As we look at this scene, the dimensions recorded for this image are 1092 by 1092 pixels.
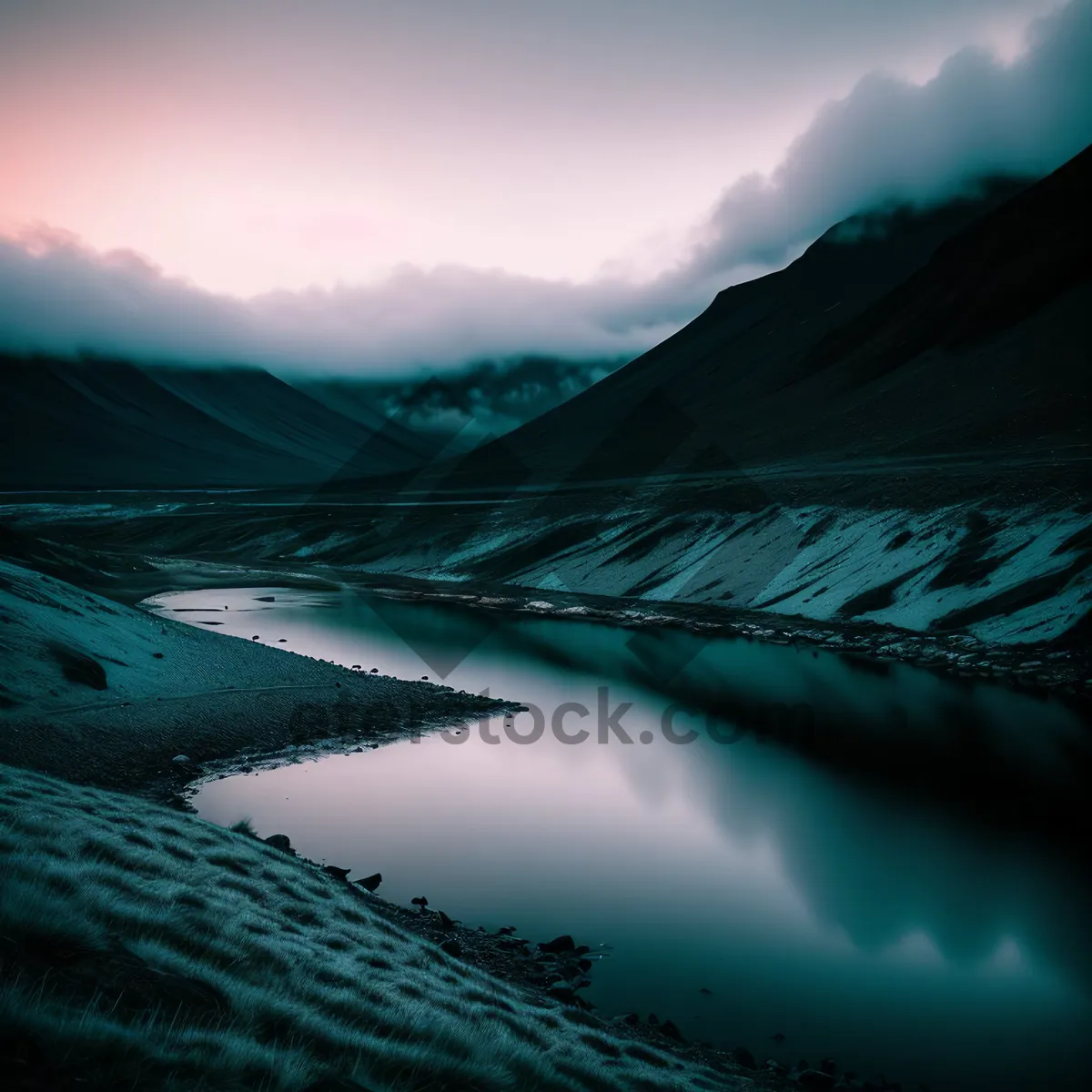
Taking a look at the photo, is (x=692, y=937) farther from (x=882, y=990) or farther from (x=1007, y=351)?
(x=1007, y=351)

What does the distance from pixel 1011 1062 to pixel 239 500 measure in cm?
15960

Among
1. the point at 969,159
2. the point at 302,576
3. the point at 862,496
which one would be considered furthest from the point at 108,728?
the point at 969,159

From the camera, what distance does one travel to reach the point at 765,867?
18.4 meters

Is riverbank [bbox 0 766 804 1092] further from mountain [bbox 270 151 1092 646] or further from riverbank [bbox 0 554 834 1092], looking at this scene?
mountain [bbox 270 151 1092 646]

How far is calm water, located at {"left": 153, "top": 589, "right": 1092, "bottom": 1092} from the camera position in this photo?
12711mm

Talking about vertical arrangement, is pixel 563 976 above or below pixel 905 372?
below

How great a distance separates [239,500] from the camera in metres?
159

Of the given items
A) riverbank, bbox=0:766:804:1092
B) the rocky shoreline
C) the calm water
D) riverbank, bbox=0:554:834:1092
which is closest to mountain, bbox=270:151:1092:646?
the calm water

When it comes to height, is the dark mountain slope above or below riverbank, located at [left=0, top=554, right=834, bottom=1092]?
above

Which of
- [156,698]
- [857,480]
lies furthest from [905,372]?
[156,698]

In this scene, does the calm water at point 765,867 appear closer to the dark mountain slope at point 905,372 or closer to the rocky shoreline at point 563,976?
the rocky shoreline at point 563,976

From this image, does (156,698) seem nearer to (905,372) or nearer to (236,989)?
(236,989)

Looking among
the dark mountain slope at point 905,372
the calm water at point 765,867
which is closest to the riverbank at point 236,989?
the calm water at point 765,867

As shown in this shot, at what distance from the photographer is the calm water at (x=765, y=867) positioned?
12711 millimetres
